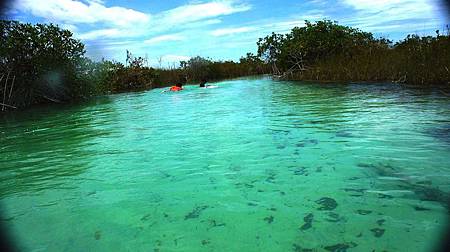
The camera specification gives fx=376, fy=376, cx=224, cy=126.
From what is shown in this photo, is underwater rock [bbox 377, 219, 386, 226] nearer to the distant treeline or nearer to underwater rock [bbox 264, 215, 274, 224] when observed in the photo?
underwater rock [bbox 264, 215, 274, 224]

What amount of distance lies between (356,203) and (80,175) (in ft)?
12.8

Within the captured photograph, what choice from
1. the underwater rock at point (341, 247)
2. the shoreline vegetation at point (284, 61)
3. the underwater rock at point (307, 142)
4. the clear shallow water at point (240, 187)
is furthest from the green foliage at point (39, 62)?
the underwater rock at point (341, 247)

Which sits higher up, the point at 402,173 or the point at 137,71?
the point at 137,71

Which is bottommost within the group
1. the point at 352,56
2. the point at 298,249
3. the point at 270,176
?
the point at 298,249

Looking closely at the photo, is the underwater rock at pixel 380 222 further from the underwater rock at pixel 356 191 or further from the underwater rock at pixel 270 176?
the underwater rock at pixel 270 176

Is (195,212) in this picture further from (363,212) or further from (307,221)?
(363,212)

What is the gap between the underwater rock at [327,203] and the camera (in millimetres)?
3818

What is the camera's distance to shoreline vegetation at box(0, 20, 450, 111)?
1702cm

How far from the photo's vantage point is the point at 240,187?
4598 millimetres

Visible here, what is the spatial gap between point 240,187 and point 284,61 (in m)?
25.9

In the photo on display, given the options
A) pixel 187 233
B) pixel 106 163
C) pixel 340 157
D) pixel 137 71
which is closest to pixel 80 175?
pixel 106 163

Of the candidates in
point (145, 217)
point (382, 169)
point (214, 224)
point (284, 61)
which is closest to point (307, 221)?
point (214, 224)

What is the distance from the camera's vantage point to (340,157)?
552cm

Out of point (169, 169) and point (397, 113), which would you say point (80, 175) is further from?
point (397, 113)
